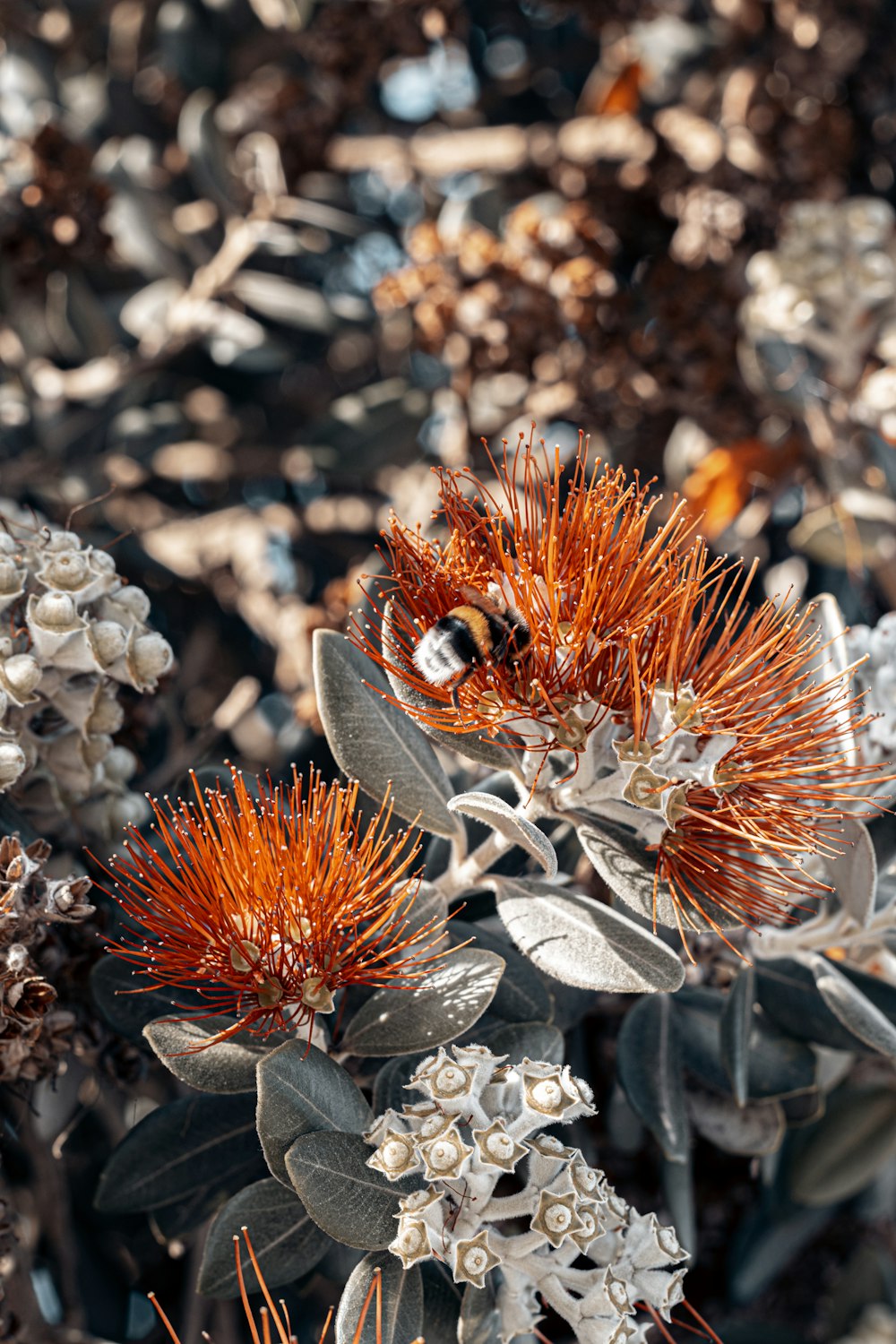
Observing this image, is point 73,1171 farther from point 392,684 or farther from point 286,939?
point 392,684

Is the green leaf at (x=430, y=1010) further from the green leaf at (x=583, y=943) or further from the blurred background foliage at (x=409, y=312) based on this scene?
the blurred background foliage at (x=409, y=312)

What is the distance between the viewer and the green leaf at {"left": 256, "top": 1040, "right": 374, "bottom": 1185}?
882 mm

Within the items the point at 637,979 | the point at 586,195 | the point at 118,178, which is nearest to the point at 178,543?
the point at 118,178

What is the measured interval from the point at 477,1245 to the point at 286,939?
0.27 meters

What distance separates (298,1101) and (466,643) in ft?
1.22

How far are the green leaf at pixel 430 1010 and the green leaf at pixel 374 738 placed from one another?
14cm

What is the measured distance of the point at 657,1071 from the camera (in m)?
1.24

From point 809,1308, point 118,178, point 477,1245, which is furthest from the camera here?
point 118,178

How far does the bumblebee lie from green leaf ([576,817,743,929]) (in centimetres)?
16

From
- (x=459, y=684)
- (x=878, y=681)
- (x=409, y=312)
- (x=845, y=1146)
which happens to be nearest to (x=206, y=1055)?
(x=459, y=684)

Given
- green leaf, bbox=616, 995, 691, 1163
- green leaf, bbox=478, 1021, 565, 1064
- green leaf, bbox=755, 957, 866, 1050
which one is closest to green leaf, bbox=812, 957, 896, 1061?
green leaf, bbox=755, 957, 866, 1050

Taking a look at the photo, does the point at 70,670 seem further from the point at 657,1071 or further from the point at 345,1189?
the point at 657,1071

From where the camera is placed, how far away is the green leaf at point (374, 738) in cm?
105

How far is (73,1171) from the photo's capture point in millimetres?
1450
